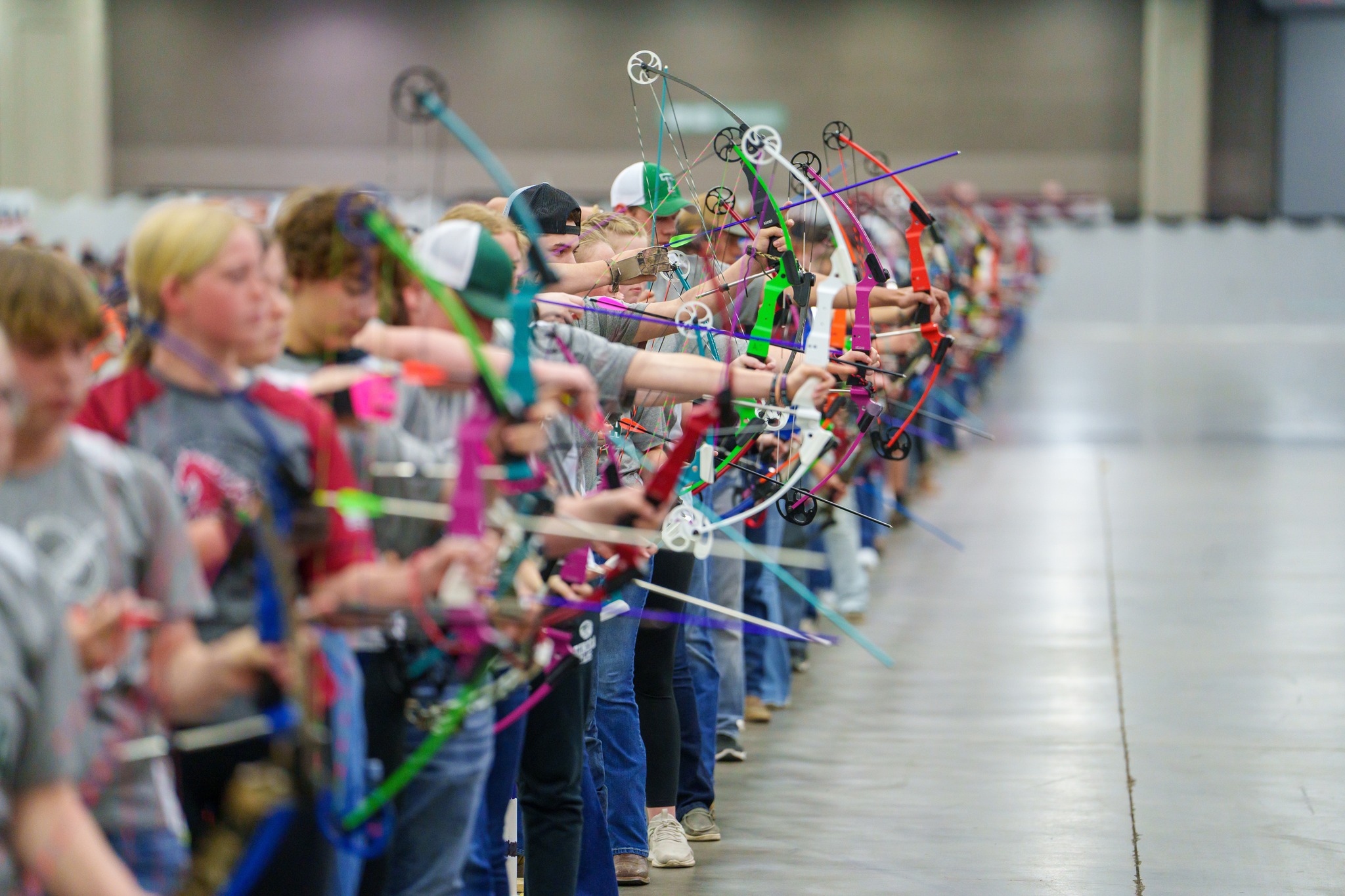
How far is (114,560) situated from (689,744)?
2547 mm

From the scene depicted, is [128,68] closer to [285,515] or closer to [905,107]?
[905,107]

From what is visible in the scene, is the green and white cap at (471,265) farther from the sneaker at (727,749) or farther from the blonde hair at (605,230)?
the sneaker at (727,749)

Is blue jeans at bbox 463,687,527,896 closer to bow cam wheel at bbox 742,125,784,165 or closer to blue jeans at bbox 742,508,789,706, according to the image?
bow cam wheel at bbox 742,125,784,165

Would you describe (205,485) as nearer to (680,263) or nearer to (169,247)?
(169,247)

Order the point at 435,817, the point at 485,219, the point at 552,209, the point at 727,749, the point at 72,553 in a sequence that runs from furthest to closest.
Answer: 1. the point at 727,749
2. the point at 552,209
3. the point at 485,219
4. the point at 435,817
5. the point at 72,553

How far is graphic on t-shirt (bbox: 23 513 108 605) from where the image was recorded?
1.78m

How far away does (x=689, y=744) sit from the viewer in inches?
166

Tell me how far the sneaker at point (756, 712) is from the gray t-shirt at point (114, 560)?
3.66 metres

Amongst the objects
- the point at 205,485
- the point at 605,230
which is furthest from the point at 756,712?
the point at 205,485

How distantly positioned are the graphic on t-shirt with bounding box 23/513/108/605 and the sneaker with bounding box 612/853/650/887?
2176mm

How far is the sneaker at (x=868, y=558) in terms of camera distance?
8.13m

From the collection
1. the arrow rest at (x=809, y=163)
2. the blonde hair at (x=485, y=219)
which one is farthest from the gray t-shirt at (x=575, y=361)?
the arrow rest at (x=809, y=163)

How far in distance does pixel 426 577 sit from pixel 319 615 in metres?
0.14

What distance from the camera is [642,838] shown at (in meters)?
3.80
